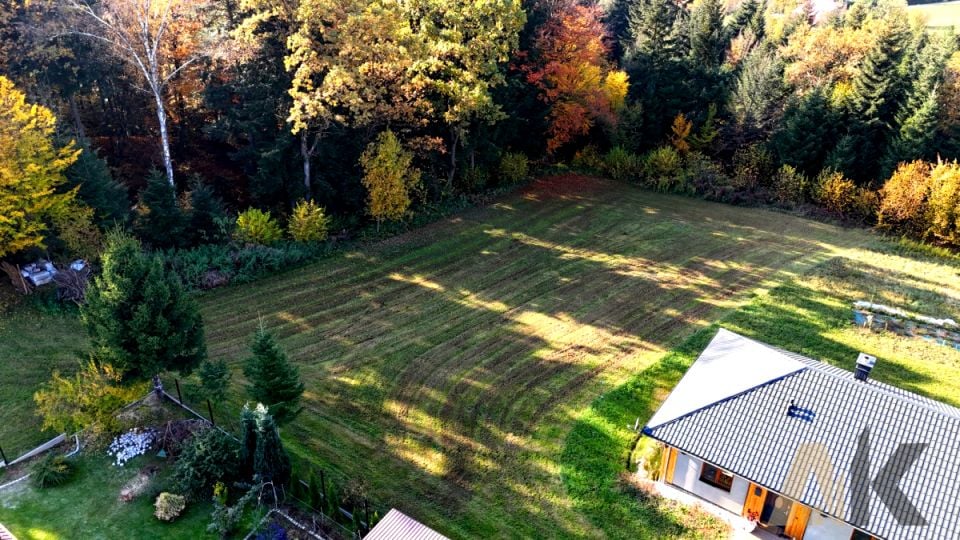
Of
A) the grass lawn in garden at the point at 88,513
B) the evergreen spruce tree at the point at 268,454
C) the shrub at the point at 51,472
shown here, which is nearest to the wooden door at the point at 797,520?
the evergreen spruce tree at the point at 268,454

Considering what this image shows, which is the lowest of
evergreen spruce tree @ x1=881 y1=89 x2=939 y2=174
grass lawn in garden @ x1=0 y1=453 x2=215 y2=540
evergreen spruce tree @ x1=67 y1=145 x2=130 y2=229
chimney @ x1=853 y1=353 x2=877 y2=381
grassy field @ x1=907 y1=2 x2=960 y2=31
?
grass lawn in garden @ x1=0 y1=453 x2=215 y2=540

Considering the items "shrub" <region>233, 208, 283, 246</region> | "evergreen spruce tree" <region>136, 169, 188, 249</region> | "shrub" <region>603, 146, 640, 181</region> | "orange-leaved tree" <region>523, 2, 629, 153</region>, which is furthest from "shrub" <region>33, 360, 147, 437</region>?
"shrub" <region>603, 146, 640, 181</region>

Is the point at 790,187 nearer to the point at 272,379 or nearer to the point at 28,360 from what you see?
the point at 272,379

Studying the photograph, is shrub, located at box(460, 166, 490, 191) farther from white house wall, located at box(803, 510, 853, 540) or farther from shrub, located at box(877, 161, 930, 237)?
white house wall, located at box(803, 510, 853, 540)

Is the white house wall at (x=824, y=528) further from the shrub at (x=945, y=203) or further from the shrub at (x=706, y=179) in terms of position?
the shrub at (x=706, y=179)

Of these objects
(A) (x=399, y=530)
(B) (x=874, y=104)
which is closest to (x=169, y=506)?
(A) (x=399, y=530)
